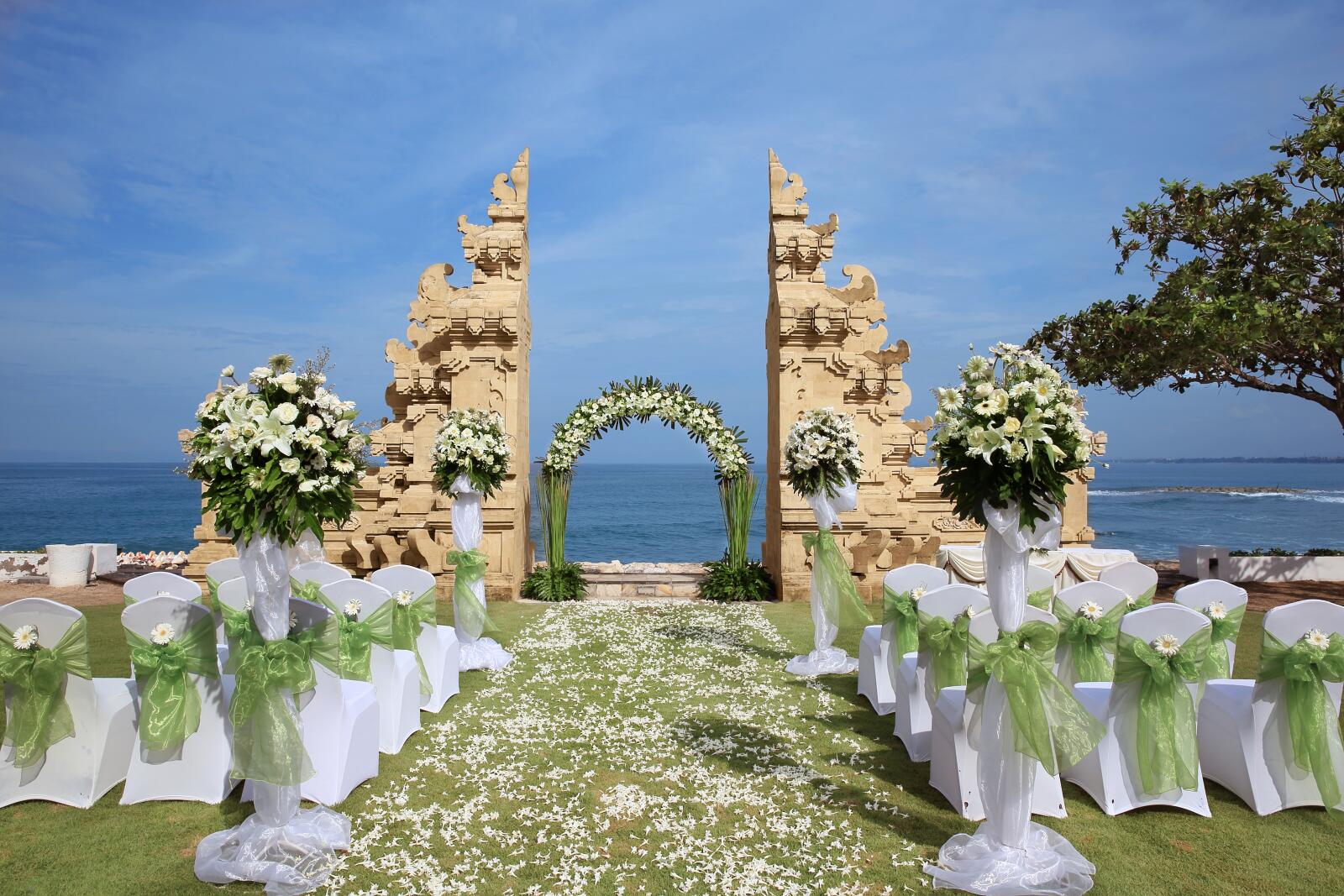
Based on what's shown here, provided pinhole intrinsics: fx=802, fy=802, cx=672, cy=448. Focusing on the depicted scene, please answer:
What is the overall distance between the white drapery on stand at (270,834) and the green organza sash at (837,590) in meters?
4.80

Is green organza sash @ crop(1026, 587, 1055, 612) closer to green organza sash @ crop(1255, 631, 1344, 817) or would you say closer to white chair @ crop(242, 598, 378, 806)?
green organza sash @ crop(1255, 631, 1344, 817)

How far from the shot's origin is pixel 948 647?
5180mm

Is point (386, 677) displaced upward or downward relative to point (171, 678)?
downward

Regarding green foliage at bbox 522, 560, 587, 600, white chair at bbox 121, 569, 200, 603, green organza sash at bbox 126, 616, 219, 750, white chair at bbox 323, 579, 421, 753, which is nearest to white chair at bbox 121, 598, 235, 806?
green organza sash at bbox 126, 616, 219, 750

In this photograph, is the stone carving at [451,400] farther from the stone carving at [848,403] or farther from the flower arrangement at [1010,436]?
the flower arrangement at [1010,436]

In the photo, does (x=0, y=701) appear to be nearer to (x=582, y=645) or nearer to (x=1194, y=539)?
(x=582, y=645)

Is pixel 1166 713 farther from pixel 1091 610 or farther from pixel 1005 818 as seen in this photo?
pixel 1005 818

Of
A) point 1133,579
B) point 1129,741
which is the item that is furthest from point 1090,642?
point 1133,579

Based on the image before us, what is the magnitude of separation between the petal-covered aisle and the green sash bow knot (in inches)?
23.6

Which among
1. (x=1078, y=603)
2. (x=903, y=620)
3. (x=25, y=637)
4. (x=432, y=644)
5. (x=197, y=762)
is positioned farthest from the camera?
(x=432, y=644)

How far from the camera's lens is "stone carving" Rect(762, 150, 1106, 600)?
11.3 m

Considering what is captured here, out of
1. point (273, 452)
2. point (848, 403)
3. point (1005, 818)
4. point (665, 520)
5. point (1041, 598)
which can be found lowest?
point (665, 520)

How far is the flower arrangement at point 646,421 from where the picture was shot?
39.3 feet

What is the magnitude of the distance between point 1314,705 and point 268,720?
5383 millimetres
